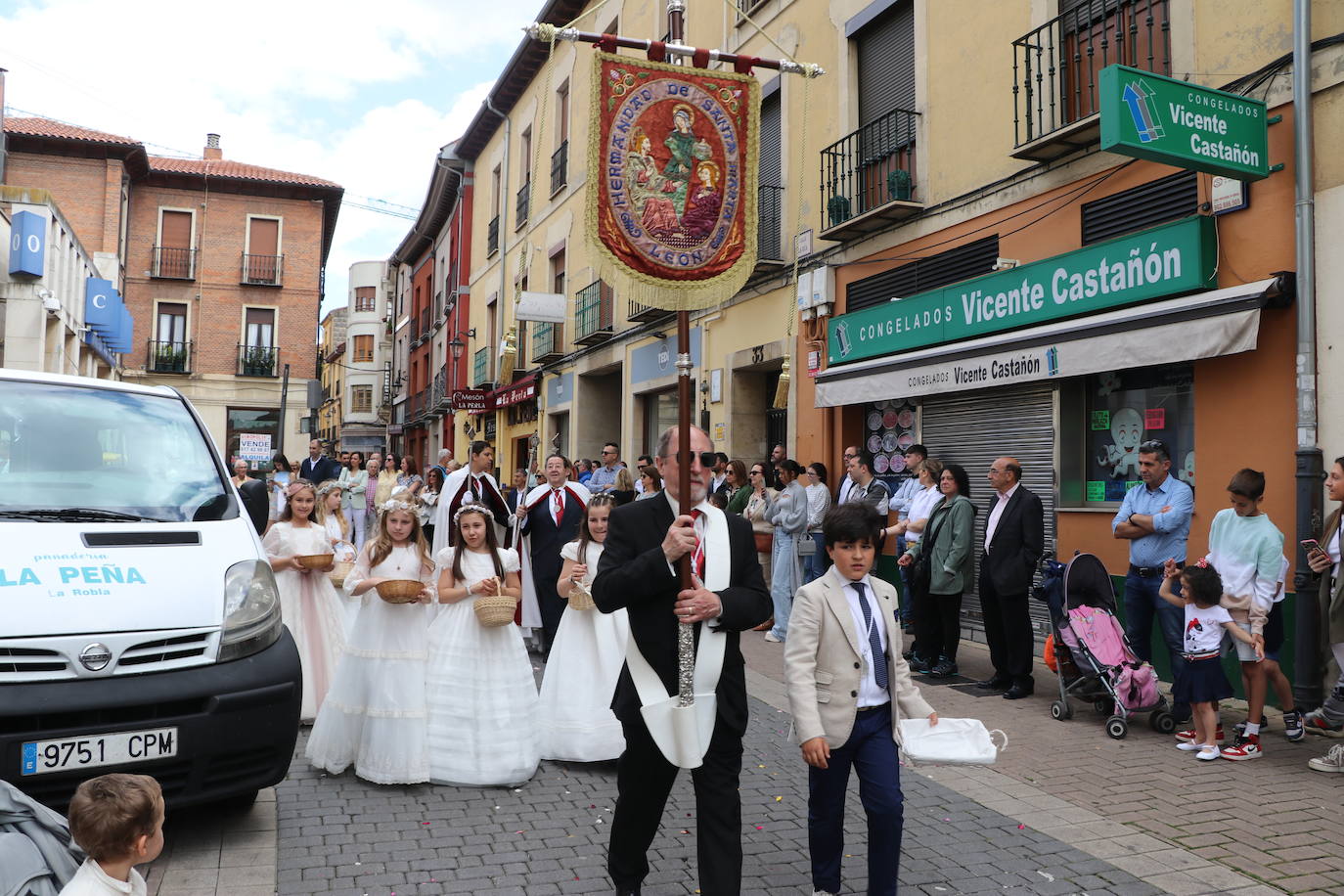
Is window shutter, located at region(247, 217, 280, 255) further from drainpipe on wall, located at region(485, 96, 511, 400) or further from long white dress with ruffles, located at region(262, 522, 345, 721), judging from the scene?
long white dress with ruffles, located at region(262, 522, 345, 721)

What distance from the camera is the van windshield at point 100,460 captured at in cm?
466

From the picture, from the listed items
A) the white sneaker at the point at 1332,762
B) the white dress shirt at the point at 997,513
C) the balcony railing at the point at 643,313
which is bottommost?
the white sneaker at the point at 1332,762

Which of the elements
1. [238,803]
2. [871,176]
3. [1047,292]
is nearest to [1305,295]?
[1047,292]

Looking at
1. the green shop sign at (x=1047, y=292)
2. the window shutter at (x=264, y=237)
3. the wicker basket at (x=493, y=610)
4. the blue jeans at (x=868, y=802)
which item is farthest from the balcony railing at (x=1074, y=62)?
the window shutter at (x=264, y=237)

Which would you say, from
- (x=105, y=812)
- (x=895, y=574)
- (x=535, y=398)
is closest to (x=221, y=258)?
(x=535, y=398)

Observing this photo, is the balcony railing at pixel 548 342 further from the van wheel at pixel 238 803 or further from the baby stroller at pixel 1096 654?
the van wheel at pixel 238 803

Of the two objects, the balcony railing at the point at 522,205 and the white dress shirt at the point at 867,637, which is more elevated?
the balcony railing at the point at 522,205

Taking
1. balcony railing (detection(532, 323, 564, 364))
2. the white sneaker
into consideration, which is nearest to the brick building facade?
balcony railing (detection(532, 323, 564, 364))

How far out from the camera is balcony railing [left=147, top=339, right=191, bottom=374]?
4134 centimetres

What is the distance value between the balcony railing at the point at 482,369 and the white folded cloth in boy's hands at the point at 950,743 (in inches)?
996

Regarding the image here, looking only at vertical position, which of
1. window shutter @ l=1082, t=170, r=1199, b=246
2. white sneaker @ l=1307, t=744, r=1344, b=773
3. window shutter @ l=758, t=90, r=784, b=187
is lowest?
white sneaker @ l=1307, t=744, r=1344, b=773

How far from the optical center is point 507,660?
5.88 m

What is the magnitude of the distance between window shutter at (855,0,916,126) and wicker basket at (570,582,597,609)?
7788mm

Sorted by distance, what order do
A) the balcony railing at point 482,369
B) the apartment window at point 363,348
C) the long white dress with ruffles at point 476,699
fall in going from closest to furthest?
1. the long white dress with ruffles at point 476,699
2. the balcony railing at point 482,369
3. the apartment window at point 363,348
